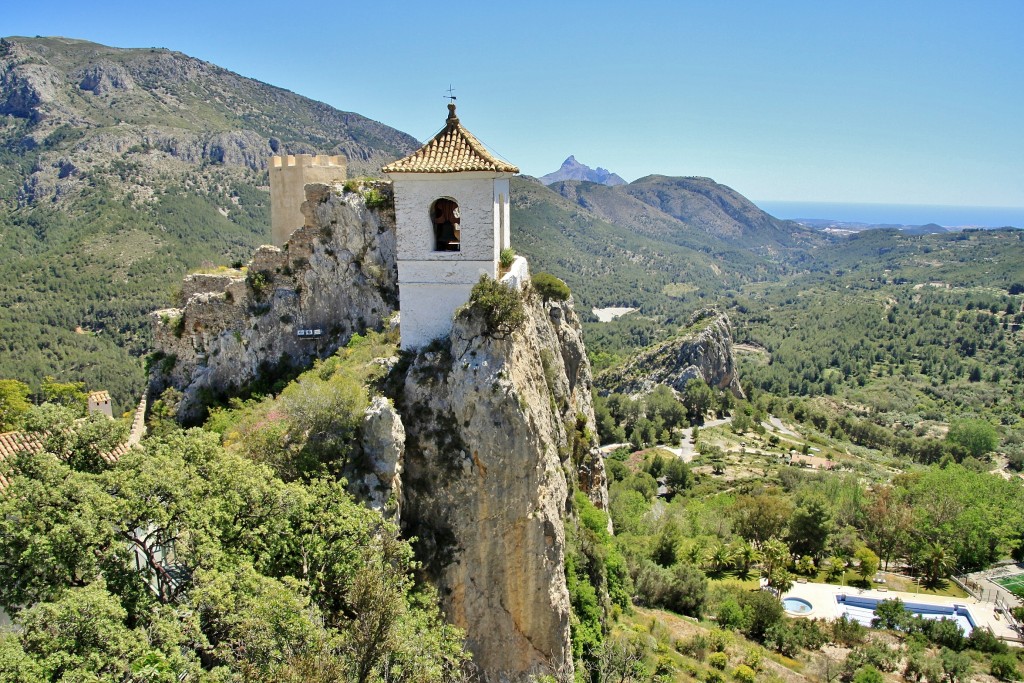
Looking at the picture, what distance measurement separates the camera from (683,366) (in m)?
117

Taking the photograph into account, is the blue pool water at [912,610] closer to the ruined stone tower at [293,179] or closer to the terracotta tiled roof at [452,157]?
the terracotta tiled roof at [452,157]

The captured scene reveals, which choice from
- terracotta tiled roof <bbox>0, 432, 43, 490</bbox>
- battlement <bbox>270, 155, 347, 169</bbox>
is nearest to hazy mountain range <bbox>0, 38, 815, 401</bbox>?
battlement <bbox>270, 155, 347, 169</bbox>

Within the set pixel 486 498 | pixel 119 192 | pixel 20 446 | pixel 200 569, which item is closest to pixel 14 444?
pixel 20 446

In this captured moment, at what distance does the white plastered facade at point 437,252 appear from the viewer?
62.2ft

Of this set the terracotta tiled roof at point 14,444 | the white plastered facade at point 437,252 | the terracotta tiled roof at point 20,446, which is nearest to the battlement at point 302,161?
the white plastered facade at point 437,252

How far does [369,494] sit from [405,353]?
4873 mm

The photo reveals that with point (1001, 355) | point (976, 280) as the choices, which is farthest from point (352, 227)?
point (976, 280)

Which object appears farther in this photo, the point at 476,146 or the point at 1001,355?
the point at 1001,355

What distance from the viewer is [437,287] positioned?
19.2 metres

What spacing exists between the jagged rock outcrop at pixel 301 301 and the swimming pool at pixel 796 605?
104 ft

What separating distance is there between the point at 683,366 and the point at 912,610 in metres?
79.2

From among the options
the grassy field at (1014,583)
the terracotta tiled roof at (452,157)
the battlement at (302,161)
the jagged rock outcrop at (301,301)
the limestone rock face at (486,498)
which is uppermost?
the battlement at (302,161)

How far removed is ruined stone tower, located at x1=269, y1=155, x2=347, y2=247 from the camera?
27.5m

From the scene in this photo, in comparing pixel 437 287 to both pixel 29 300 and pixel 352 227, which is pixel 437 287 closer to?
pixel 352 227
